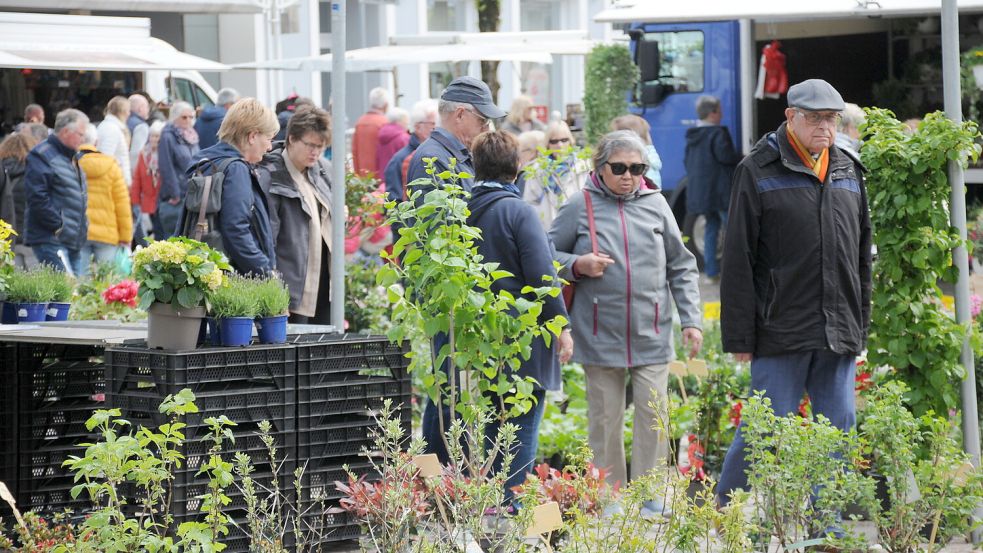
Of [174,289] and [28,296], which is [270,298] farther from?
[28,296]

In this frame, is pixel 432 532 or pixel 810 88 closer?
pixel 432 532

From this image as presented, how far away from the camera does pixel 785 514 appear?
4.95 m

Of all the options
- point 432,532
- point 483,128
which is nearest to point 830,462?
point 432,532

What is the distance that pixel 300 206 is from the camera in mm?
7457

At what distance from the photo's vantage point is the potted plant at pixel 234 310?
568 centimetres

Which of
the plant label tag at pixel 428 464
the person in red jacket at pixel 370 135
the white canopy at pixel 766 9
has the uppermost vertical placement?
the white canopy at pixel 766 9

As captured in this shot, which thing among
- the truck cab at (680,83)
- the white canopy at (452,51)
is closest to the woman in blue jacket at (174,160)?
the white canopy at (452,51)

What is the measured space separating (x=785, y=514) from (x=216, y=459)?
1802mm

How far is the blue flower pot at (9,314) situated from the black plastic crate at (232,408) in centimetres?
122

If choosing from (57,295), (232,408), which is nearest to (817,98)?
(232,408)

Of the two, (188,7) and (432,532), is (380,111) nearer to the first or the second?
(188,7)

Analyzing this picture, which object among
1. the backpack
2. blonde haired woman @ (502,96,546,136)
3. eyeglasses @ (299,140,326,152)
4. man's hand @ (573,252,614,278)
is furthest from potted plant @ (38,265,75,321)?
blonde haired woman @ (502,96,546,136)

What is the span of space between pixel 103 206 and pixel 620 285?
7.30 metres

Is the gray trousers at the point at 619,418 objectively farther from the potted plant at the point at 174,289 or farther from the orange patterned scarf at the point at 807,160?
the potted plant at the point at 174,289
